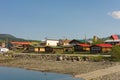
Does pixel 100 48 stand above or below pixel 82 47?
below

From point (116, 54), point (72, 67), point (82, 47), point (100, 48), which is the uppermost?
point (82, 47)

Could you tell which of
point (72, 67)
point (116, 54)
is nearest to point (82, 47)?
point (116, 54)

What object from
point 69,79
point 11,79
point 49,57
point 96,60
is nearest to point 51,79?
point 69,79

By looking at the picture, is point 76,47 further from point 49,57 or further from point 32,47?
point 49,57

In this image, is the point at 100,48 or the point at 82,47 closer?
the point at 100,48

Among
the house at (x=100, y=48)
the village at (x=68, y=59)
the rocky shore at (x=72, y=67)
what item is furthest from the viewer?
the house at (x=100, y=48)

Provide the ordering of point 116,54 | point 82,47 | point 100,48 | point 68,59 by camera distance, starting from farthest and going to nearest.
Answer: point 82,47, point 100,48, point 68,59, point 116,54

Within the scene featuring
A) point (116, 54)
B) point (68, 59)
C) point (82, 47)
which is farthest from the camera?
point (82, 47)

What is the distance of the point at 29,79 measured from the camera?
40.2 meters

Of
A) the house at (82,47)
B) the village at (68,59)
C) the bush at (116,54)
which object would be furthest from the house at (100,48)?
the bush at (116,54)

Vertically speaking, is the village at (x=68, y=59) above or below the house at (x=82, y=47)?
below

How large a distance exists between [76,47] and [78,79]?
210ft

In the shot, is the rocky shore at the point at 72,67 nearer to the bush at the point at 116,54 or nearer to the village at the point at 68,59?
the village at the point at 68,59

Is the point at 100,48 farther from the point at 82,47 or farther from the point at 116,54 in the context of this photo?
the point at 116,54
